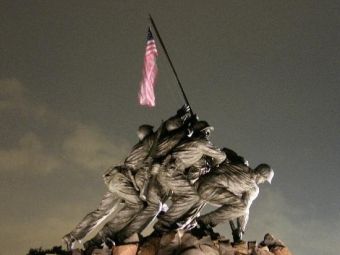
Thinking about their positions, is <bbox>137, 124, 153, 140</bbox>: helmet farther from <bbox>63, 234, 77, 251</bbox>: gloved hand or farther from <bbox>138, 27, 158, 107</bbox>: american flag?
<bbox>63, 234, 77, 251</bbox>: gloved hand

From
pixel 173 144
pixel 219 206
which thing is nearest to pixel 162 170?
pixel 173 144

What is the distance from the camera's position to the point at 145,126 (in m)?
15.4

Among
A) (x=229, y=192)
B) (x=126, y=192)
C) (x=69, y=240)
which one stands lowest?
(x=69, y=240)

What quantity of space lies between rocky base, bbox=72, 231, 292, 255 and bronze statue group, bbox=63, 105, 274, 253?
693 mm

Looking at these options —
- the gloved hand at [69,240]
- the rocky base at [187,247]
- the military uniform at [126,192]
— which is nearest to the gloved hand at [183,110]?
the military uniform at [126,192]

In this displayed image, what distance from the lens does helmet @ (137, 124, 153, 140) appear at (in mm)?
15195

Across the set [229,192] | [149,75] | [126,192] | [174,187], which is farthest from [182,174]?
[149,75]

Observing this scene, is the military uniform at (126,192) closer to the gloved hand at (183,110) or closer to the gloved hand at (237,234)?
the gloved hand at (183,110)

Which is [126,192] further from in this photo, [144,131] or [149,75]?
[149,75]

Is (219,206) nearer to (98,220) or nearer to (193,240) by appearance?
(193,240)

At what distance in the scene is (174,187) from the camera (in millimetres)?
14242

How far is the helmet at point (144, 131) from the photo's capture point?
49.9ft

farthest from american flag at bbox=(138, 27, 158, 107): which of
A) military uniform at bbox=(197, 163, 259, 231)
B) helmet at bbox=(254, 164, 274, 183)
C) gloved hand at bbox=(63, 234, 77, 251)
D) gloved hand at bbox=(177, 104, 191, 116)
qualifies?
gloved hand at bbox=(63, 234, 77, 251)

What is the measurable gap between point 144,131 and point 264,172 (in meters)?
3.26
